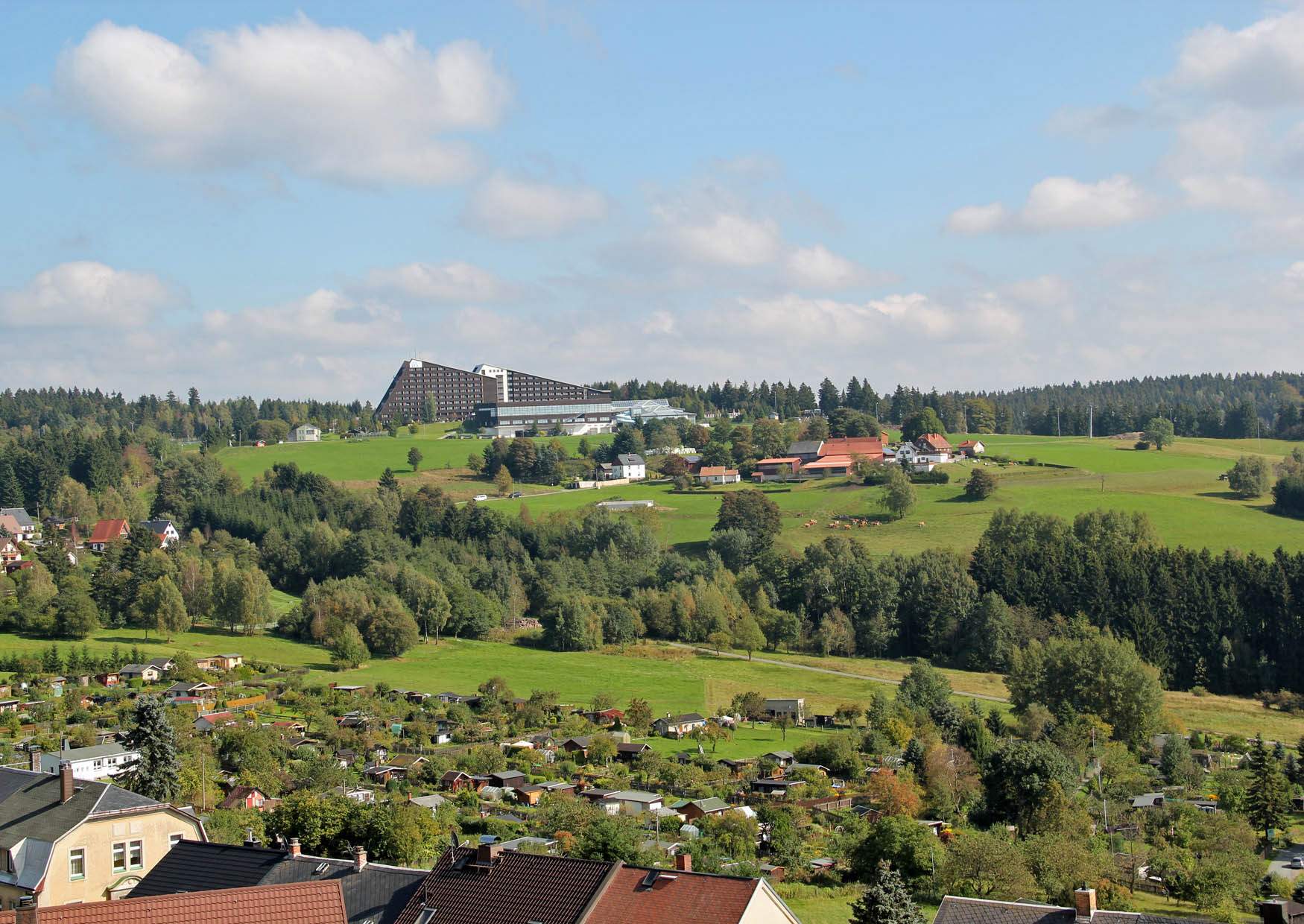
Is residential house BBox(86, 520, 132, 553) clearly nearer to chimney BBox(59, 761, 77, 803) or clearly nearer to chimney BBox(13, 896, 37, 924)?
chimney BBox(59, 761, 77, 803)

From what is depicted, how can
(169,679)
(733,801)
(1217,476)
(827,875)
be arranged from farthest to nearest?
(1217,476) < (169,679) < (733,801) < (827,875)

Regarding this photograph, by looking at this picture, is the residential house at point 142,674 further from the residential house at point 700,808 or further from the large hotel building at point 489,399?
the large hotel building at point 489,399

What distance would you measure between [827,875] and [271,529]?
6759 cm

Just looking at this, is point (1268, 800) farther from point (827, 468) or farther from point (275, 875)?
point (827, 468)

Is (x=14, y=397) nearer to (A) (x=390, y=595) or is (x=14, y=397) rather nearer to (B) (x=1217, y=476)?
(A) (x=390, y=595)

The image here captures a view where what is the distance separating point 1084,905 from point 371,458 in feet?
375

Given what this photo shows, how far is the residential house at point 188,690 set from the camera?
53406mm

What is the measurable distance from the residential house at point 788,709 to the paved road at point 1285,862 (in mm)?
21587

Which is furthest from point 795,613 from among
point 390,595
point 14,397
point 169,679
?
point 14,397

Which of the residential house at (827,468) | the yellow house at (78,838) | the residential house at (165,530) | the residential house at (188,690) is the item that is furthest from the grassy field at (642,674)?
the residential house at (827,468)

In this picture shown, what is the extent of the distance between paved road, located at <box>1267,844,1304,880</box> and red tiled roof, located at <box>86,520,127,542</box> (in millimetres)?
77417

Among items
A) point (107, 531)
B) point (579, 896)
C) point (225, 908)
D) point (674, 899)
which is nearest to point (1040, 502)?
point (107, 531)

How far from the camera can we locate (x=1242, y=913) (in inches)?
1137

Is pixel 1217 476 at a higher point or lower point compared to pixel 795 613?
higher
